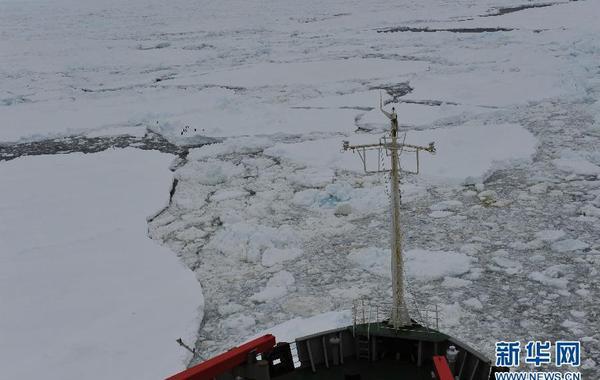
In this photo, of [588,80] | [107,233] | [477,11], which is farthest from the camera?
[477,11]

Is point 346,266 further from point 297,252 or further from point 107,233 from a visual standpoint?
point 107,233

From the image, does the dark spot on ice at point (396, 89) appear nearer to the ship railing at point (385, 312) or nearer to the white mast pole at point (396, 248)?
the ship railing at point (385, 312)

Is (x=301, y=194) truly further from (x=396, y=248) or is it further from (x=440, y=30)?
(x=440, y=30)

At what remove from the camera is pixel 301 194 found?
9.57 meters

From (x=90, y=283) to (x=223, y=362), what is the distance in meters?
3.54

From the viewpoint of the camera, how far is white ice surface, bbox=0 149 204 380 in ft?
Answer: 19.8

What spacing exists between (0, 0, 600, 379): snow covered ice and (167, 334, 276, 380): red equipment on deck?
1410mm

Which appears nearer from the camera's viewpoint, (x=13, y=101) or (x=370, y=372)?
(x=370, y=372)

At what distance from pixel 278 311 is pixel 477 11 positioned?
27.1 metres

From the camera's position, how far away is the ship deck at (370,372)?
4.93 metres

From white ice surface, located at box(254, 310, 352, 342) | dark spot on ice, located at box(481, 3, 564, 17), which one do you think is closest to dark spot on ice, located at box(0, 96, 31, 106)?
white ice surface, located at box(254, 310, 352, 342)

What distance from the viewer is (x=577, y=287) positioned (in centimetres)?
665

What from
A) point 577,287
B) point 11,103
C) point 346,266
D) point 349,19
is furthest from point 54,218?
point 349,19

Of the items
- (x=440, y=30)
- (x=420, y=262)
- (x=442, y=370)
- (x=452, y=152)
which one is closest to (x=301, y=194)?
(x=420, y=262)
